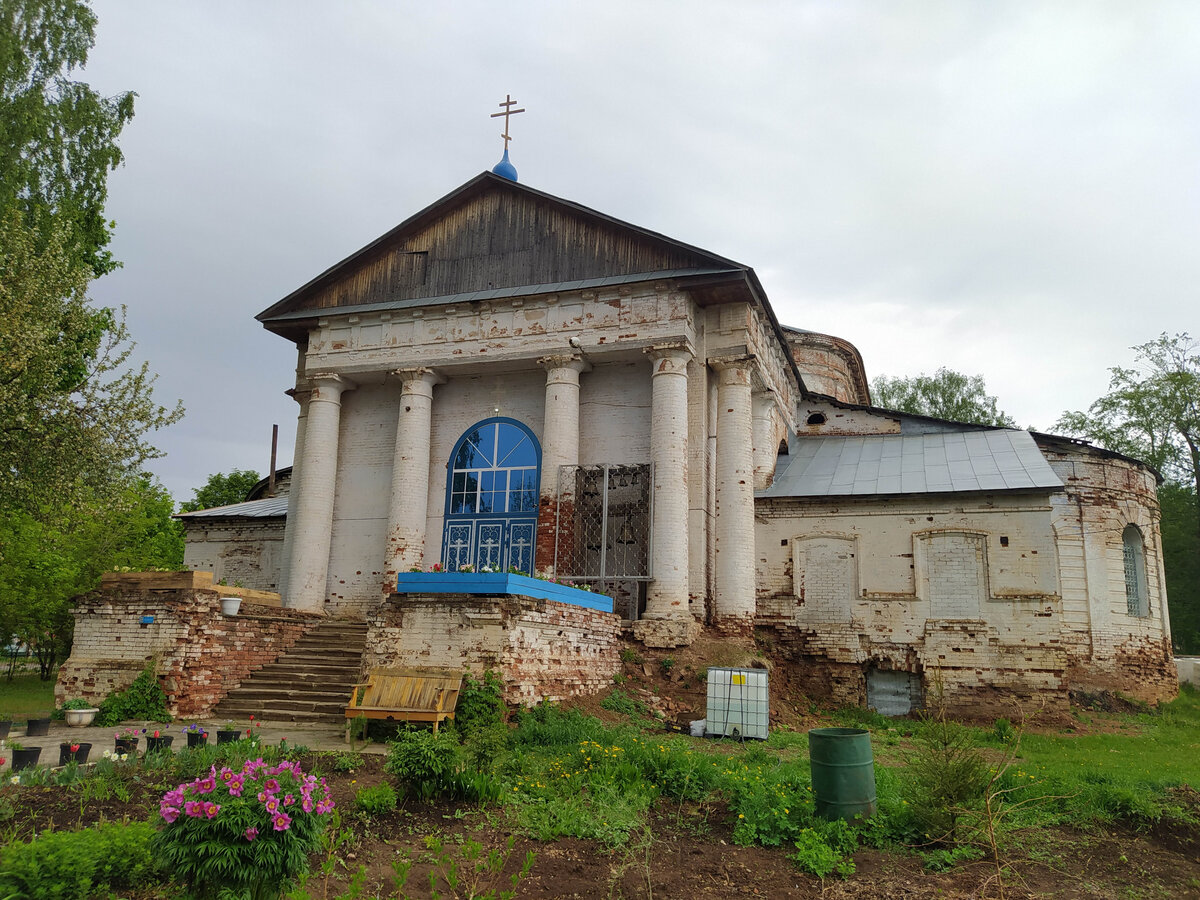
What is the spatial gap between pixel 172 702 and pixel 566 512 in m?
7.61

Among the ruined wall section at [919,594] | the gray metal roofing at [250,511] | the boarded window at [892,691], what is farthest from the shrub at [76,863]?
the gray metal roofing at [250,511]

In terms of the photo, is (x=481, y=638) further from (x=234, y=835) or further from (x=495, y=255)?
(x=495, y=255)

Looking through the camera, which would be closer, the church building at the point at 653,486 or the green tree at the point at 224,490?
the church building at the point at 653,486

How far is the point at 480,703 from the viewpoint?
1081 cm

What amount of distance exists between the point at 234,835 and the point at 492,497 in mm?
14130

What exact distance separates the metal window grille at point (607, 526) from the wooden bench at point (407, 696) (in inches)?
220

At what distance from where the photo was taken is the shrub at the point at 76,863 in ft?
13.6

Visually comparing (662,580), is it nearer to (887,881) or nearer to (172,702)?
(172,702)

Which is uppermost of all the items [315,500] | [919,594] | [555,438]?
[555,438]

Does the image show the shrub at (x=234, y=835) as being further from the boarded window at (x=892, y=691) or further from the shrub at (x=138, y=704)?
the boarded window at (x=892, y=691)

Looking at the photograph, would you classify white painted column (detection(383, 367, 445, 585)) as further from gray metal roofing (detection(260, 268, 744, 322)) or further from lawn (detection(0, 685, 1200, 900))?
lawn (detection(0, 685, 1200, 900))

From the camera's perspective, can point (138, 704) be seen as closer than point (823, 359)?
Yes

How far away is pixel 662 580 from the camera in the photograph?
15.8 meters

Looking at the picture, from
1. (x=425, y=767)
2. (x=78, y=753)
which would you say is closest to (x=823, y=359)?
(x=425, y=767)
